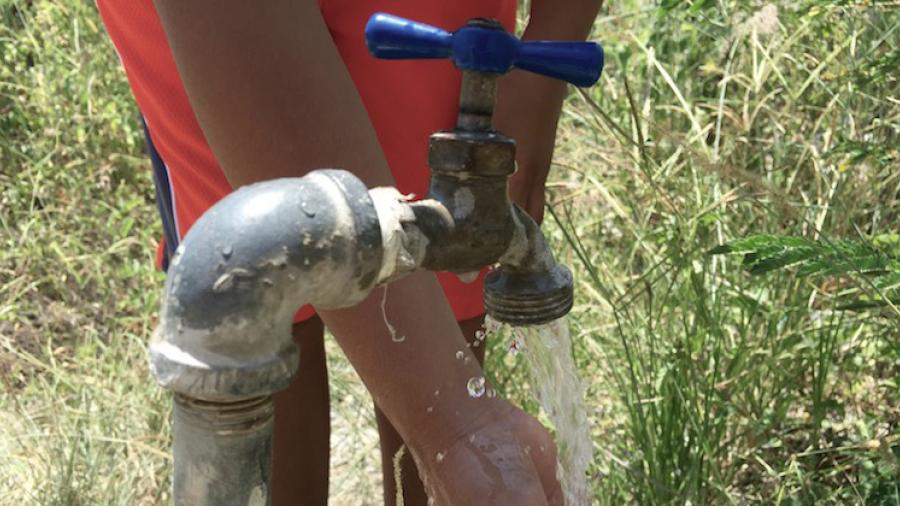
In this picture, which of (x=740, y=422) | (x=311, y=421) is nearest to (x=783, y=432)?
(x=740, y=422)

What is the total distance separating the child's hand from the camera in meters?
0.98

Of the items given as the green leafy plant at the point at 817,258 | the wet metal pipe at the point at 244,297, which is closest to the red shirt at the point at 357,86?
the green leafy plant at the point at 817,258

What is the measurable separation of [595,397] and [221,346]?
1.76 meters

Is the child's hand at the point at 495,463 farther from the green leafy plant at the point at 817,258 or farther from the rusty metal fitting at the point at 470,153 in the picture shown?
the green leafy plant at the point at 817,258

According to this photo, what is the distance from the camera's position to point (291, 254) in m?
0.74

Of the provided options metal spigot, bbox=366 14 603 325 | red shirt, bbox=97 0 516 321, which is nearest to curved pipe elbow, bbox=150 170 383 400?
metal spigot, bbox=366 14 603 325

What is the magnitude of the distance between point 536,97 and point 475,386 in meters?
0.63

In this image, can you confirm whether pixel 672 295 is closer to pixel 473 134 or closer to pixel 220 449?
pixel 473 134

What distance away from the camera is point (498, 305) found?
1.02 m

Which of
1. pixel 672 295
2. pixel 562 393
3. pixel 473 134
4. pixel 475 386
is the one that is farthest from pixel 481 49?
pixel 672 295

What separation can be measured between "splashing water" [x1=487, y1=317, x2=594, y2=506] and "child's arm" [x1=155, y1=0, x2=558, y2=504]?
154 millimetres

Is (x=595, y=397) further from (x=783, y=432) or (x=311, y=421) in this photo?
(x=311, y=421)

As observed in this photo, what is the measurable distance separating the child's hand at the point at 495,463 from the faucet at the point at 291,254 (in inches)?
6.9

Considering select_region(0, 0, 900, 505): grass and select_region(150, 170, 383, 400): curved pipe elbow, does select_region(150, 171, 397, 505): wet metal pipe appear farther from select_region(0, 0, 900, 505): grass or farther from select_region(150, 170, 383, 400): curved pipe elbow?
select_region(0, 0, 900, 505): grass
